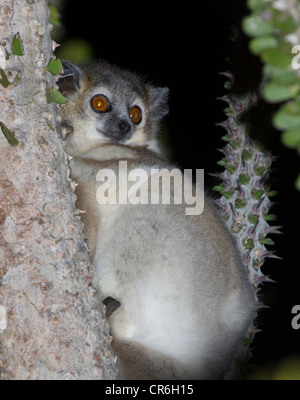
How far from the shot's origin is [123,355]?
2752 millimetres

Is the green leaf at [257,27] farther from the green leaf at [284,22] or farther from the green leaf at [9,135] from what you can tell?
the green leaf at [9,135]

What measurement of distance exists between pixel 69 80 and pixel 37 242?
1.69m

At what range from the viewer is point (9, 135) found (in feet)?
7.20

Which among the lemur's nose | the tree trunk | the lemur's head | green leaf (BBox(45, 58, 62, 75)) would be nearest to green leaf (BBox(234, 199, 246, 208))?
the lemur's head

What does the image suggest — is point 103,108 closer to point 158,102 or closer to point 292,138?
point 158,102

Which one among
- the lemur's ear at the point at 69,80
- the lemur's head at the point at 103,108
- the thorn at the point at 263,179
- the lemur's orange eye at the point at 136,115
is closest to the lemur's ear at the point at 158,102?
the lemur's head at the point at 103,108

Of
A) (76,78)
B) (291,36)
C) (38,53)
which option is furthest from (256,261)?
(291,36)

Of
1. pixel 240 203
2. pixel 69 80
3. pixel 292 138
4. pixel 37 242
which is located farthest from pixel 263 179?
pixel 292 138

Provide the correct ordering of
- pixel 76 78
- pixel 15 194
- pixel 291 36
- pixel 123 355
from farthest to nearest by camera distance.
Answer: pixel 76 78, pixel 123 355, pixel 15 194, pixel 291 36

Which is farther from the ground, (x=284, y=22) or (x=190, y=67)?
(x=190, y=67)

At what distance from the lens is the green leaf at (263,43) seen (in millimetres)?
1089

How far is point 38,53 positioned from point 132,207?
970mm

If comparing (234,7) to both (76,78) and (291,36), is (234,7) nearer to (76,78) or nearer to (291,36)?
(76,78)

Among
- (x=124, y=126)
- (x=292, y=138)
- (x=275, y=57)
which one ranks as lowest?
(x=292, y=138)
